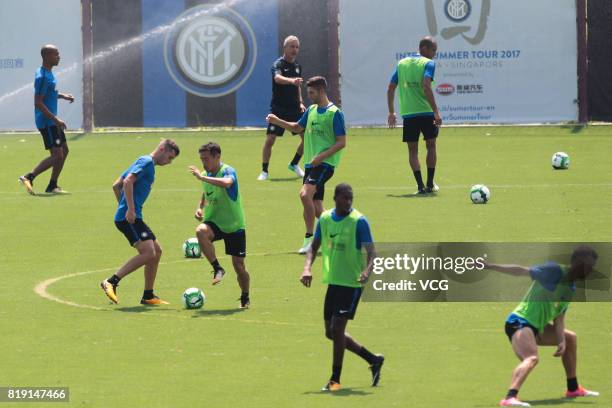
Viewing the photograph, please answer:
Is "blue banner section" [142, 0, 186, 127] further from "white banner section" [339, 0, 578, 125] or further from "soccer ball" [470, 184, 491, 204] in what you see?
"soccer ball" [470, 184, 491, 204]

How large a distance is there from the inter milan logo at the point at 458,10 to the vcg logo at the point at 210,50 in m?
4.58

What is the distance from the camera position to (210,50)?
34.7 m

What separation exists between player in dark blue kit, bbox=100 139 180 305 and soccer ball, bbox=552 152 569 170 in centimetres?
1249

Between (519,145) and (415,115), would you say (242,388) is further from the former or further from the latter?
(519,145)

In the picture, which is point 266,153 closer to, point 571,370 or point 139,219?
point 139,219

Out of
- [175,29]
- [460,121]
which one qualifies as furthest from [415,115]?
[175,29]

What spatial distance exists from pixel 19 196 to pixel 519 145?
437 inches

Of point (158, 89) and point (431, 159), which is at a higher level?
point (158, 89)

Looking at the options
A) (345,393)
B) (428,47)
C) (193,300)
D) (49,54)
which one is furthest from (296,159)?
(345,393)

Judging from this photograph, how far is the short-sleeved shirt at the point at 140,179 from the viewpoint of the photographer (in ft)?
53.6

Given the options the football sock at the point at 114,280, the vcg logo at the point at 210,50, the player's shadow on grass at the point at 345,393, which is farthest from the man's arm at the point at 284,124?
the vcg logo at the point at 210,50

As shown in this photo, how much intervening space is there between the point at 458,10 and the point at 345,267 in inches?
856

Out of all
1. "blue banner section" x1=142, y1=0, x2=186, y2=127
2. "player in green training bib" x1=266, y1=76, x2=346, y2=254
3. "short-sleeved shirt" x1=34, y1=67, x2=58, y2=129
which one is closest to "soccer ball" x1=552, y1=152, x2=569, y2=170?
"player in green training bib" x1=266, y1=76, x2=346, y2=254

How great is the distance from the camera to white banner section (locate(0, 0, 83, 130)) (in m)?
34.9
